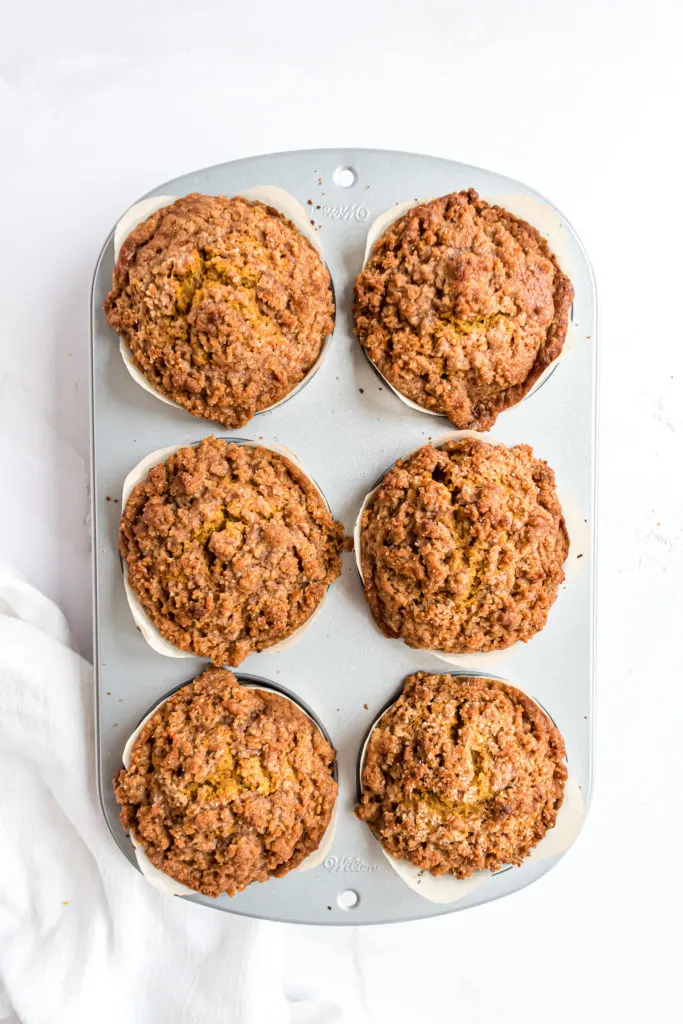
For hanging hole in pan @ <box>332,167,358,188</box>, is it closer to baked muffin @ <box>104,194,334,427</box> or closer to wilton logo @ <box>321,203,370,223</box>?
wilton logo @ <box>321,203,370,223</box>

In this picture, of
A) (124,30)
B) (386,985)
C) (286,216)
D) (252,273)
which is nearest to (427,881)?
(386,985)

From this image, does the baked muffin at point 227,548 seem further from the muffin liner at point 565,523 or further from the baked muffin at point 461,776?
the baked muffin at point 461,776

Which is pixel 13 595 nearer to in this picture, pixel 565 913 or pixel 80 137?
pixel 80 137

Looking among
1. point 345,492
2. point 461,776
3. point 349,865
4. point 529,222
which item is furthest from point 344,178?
point 349,865

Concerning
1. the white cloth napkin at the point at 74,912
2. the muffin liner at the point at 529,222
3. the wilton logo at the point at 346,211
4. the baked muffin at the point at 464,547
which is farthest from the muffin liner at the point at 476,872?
the wilton logo at the point at 346,211

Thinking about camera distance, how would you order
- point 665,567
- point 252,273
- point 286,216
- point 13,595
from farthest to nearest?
point 665,567, point 13,595, point 286,216, point 252,273
